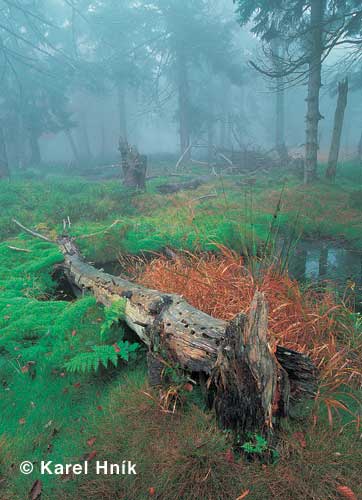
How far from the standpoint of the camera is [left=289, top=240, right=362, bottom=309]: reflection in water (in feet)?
17.3

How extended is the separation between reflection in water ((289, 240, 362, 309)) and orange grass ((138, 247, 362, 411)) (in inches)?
47.2

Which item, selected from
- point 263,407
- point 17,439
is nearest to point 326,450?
point 263,407

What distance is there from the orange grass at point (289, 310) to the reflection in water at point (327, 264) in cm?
120

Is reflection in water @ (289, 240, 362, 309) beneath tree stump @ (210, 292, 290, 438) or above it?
beneath

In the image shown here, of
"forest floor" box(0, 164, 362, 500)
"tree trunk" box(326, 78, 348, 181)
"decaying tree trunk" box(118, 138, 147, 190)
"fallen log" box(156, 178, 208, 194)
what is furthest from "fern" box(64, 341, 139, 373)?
"tree trunk" box(326, 78, 348, 181)

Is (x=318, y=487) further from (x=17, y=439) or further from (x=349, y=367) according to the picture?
(x=17, y=439)

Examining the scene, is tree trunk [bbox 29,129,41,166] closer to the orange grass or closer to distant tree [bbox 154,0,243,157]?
distant tree [bbox 154,0,243,157]

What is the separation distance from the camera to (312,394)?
2.23 m

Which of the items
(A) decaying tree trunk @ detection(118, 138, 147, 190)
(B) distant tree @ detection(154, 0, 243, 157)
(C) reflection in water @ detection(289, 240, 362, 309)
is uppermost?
(B) distant tree @ detection(154, 0, 243, 157)

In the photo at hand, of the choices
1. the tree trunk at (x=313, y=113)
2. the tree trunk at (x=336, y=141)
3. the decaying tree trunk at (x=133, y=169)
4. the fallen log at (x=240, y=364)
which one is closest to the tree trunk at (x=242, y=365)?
the fallen log at (x=240, y=364)

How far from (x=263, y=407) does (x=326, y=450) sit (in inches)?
20.6

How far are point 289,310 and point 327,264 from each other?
3.18 m

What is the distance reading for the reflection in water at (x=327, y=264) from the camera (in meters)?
5.26

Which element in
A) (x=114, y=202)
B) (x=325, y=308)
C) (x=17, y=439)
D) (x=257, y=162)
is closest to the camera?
(x=17, y=439)
